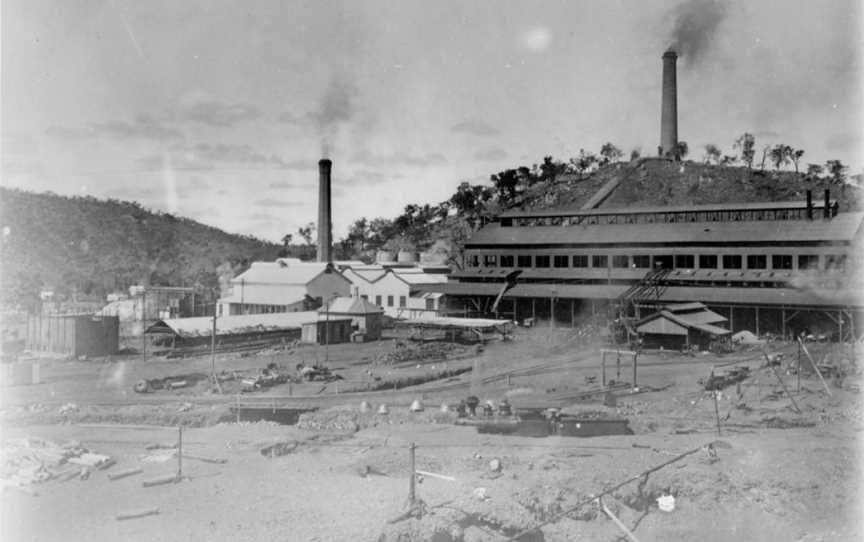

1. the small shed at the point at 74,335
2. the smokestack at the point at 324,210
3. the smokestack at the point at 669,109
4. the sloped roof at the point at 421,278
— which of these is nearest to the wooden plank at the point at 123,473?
the small shed at the point at 74,335

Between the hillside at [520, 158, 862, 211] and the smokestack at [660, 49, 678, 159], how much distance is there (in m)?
4.99

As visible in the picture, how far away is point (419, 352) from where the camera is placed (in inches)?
1602

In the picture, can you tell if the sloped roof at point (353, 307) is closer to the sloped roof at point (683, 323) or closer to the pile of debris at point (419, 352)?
the pile of debris at point (419, 352)

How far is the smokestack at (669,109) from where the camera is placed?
82.7 m

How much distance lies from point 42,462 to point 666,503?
1602 cm

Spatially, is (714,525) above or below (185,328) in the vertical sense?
below

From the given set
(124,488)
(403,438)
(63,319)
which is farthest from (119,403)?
(63,319)

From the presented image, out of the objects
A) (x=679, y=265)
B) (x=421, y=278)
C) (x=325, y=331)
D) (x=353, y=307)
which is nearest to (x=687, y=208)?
(x=679, y=265)

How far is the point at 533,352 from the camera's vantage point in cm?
4119

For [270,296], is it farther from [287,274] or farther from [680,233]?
[680,233]

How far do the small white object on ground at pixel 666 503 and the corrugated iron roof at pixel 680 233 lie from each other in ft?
121

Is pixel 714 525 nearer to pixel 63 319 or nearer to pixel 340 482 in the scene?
pixel 340 482

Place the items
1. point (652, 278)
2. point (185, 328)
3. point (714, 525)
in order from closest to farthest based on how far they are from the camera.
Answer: point (714, 525) → point (185, 328) → point (652, 278)

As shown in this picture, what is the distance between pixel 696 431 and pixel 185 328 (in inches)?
1204
